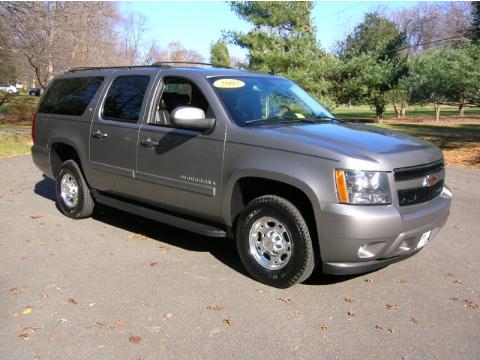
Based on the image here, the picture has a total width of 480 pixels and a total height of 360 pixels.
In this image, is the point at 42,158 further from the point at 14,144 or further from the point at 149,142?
the point at 14,144

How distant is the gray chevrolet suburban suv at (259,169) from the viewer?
13.3 feet

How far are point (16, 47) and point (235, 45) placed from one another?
11444mm

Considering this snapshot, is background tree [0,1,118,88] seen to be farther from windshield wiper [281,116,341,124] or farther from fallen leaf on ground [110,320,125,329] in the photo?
fallen leaf on ground [110,320,125,329]

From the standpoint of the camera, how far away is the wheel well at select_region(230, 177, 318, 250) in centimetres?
437

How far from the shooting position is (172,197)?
521 centimetres

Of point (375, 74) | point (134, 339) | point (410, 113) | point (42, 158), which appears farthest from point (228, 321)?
point (410, 113)

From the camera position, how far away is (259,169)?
14.5ft

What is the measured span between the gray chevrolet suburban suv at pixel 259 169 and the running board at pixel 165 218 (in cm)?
1

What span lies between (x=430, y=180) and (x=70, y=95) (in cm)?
460

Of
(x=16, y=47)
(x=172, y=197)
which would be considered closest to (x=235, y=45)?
(x=16, y=47)

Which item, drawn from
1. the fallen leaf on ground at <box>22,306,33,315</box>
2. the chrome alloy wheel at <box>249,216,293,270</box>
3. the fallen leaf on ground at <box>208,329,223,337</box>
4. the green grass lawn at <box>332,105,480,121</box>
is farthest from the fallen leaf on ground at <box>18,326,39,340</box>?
the green grass lawn at <box>332,105,480,121</box>

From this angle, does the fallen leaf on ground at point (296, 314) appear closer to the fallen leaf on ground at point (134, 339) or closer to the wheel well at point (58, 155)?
the fallen leaf on ground at point (134, 339)

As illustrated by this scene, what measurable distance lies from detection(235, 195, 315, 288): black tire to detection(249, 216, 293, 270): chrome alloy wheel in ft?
0.11

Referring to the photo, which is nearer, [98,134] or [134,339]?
[134,339]
